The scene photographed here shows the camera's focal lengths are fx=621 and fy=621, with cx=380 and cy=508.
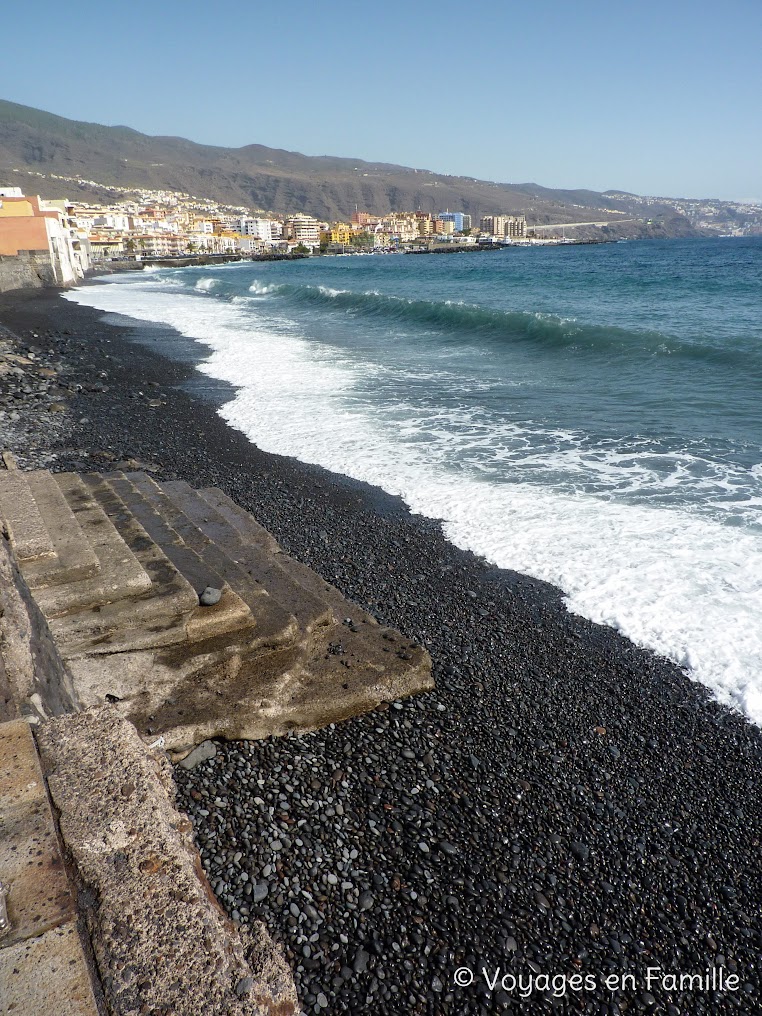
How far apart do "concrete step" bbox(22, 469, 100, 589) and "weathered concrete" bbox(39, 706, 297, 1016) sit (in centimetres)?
214

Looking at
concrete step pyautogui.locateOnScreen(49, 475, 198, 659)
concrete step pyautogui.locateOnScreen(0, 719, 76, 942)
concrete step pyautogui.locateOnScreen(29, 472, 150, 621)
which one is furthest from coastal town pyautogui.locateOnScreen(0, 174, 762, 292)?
concrete step pyautogui.locateOnScreen(0, 719, 76, 942)

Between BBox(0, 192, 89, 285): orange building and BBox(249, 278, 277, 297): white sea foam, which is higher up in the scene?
BBox(0, 192, 89, 285): orange building

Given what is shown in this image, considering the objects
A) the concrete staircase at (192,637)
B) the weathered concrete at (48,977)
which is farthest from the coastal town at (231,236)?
the weathered concrete at (48,977)

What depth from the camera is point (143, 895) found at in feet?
6.97

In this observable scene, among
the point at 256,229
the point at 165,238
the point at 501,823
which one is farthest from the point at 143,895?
the point at 256,229

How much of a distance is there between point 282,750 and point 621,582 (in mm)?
4095

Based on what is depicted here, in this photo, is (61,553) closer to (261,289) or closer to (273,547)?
(273,547)

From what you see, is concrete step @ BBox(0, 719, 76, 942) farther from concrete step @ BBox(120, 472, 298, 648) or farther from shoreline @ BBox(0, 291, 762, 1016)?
concrete step @ BBox(120, 472, 298, 648)

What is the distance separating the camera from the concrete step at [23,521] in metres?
4.70

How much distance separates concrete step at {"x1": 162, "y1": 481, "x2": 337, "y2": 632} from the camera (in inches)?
206

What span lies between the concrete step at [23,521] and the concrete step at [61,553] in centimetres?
7

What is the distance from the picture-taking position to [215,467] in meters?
9.86

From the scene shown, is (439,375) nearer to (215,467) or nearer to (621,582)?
(215,467)

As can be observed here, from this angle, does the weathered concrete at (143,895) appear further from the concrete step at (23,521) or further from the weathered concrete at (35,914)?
the concrete step at (23,521)
